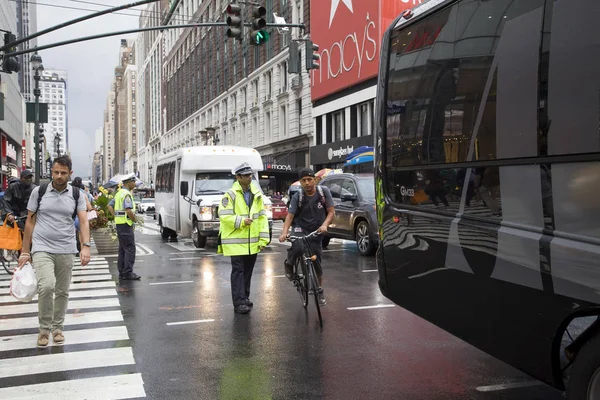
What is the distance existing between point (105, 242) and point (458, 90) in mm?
13656

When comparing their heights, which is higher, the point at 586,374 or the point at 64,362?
the point at 586,374

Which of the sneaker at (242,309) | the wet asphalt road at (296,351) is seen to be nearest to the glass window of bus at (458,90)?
the wet asphalt road at (296,351)

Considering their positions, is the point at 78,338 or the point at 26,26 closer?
the point at 78,338

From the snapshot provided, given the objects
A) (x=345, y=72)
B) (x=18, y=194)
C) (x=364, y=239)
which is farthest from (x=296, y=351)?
(x=345, y=72)

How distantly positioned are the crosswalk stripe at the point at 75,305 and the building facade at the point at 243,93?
24455mm

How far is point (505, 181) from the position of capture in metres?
3.54

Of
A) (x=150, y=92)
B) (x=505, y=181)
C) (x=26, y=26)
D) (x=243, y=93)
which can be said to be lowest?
(x=505, y=181)

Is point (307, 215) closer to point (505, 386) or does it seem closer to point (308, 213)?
point (308, 213)

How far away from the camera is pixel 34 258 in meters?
6.09

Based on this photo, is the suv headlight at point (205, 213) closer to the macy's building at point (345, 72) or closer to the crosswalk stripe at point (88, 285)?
the crosswalk stripe at point (88, 285)

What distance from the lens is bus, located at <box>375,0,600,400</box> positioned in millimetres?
2967

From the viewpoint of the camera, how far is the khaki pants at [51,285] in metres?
6.06

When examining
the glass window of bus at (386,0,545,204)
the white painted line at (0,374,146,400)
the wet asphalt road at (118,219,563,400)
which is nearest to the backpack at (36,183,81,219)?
the wet asphalt road at (118,219,563,400)

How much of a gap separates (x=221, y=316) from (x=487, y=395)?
3892 mm
